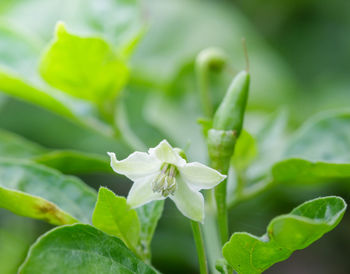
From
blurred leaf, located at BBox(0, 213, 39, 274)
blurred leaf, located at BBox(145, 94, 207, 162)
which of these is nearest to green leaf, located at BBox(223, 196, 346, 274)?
blurred leaf, located at BBox(145, 94, 207, 162)

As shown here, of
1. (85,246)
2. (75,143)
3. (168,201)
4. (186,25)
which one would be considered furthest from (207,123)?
(186,25)

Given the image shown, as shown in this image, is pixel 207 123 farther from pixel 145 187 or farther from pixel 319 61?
pixel 319 61

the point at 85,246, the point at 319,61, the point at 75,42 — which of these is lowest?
the point at 319,61

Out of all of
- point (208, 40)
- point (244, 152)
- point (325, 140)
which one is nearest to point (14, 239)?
point (244, 152)

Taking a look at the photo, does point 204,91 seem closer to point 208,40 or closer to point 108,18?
point 108,18

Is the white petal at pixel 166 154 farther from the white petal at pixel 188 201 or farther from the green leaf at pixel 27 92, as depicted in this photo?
the green leaf at pixel 27 92
